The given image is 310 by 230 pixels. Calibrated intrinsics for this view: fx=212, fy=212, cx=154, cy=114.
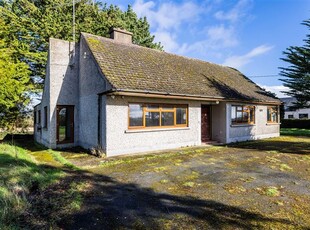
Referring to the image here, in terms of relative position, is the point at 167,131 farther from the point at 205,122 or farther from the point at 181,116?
the point at 205,122

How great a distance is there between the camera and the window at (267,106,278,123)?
1812cm

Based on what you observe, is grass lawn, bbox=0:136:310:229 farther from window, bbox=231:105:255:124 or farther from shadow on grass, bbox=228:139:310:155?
window, bbox=231:105:255:124

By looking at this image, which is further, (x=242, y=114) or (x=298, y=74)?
(x=298, y=74)

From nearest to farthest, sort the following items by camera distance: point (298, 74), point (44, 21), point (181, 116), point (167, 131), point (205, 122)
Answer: point (167, 131) < point (181, 116) < point (205, 122) < point (44, 21) < point (298, 74)

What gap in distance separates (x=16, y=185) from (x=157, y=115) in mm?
7242

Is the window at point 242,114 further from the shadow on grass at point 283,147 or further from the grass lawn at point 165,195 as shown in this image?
the grass lawn at point 165,195

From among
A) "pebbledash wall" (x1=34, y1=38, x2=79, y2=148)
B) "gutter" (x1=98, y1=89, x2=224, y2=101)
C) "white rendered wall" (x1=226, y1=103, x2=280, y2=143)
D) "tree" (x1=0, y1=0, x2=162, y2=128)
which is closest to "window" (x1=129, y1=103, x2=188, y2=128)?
"gutter" (x1=98, y1=89, x2=224, y2=101)

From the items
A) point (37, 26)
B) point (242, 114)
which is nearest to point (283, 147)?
point (242, 114)

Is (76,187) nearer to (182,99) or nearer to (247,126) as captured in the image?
(182,99)

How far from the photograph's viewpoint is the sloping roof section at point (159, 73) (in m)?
10.8

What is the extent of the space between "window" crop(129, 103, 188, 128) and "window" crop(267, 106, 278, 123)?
31.7ft

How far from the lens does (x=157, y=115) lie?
36.9 feet

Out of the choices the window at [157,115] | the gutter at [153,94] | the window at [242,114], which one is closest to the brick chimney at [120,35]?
the gutter at [153,94]

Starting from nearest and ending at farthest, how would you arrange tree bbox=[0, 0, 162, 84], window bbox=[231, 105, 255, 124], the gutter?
the gutter, window bbox=[231, 105, 255, 124], tree bbox=[0, 0, 162, 84]
